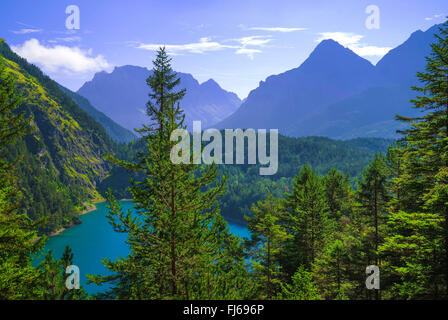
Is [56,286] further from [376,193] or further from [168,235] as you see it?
[376,193]

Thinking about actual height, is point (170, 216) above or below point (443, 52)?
below

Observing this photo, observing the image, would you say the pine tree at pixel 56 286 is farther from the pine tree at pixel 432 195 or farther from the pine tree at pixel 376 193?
the pine tree at pixel 376 193

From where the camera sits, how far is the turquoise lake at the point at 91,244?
3292 inches

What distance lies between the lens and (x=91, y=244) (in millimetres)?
105562

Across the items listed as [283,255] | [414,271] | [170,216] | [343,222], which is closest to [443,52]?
[414,271]

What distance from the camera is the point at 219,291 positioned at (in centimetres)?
1108

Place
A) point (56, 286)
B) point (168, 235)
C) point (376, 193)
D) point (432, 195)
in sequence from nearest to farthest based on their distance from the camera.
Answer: point (56, 286)
point (432, 195)
point (168, 235)
point (376, 193)

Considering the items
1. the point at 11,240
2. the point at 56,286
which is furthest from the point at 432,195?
the point at 11,240

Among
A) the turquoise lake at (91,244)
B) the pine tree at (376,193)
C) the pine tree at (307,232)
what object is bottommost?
the turquoise lake at (91,244)

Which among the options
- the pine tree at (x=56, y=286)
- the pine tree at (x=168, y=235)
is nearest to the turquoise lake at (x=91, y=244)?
the pine tree at (x=168, y=235)

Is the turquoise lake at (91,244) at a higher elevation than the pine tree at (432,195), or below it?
below

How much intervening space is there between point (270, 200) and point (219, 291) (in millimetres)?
19627

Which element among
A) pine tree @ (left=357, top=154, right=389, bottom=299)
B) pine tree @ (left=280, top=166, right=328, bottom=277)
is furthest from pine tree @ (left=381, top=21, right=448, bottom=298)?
pine tree @ (left=280, top=166, right=328, bottom=277)
